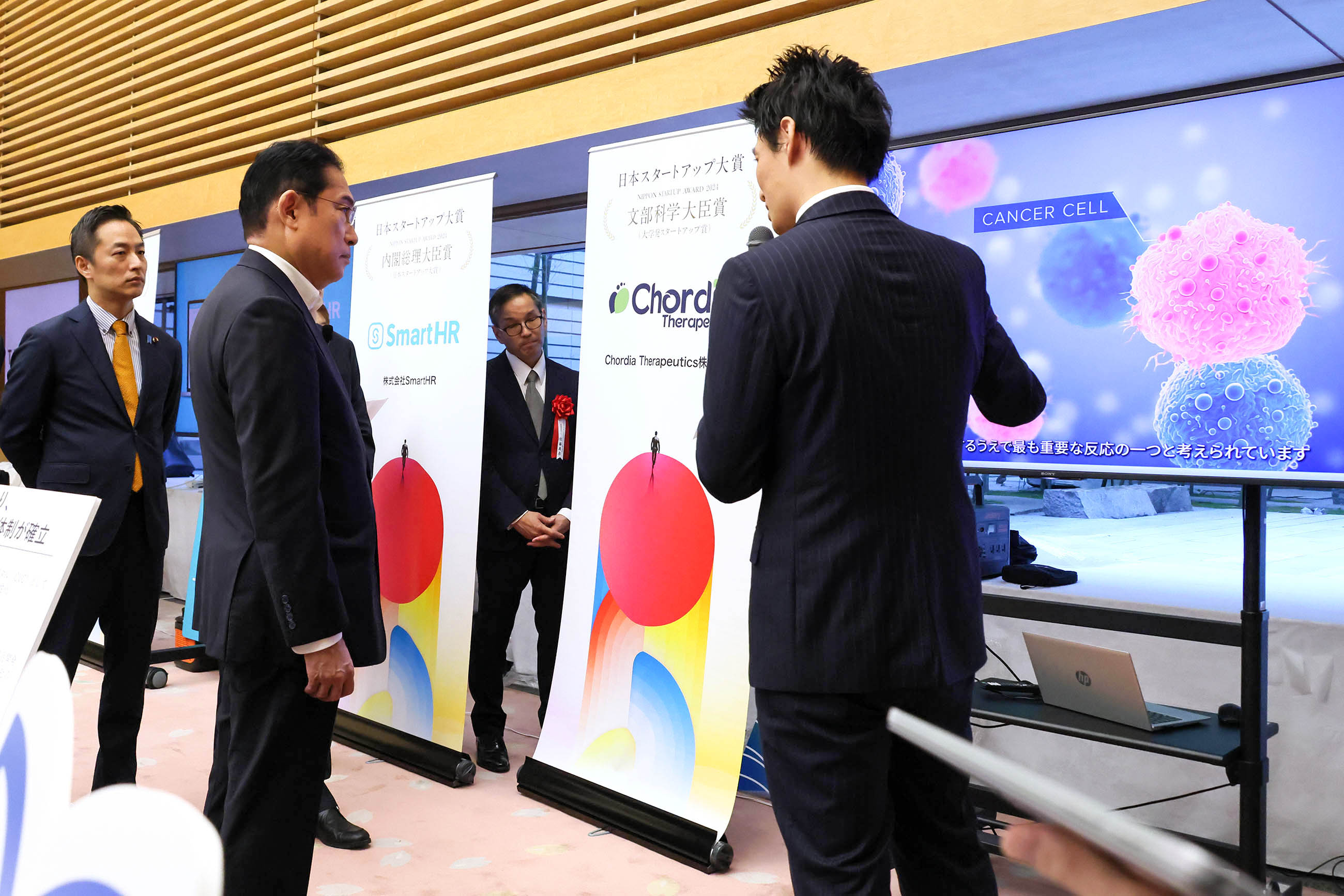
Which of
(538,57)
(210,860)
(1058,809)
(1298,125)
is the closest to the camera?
(1058,809)

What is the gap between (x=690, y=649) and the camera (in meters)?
2.97

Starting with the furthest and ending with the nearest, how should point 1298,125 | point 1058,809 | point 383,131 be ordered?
1. point 383,131
2. point 1298,125
3. point 1058,809

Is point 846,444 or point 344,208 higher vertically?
point 344,208

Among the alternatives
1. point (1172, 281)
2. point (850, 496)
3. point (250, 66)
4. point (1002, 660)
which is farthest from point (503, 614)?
point (250, 66)

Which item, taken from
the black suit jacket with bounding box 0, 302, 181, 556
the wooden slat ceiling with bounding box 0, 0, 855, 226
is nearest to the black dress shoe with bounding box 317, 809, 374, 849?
the black suit jacket with bounding box 0, 302, 181, 556

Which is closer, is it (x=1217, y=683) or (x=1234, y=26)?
(x=1234, y=26)

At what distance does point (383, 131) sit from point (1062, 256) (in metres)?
3.24

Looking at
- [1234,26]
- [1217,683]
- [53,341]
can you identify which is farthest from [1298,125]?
[53,341]

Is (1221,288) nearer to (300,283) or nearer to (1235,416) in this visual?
(1235,416)

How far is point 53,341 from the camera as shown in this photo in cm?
306

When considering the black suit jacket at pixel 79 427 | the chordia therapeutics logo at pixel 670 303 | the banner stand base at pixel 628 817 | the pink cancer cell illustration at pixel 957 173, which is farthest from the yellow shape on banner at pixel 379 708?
the pink cancer cell illustration at pixel 957 173

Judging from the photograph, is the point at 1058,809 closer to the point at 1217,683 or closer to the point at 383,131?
the point at 1217,683

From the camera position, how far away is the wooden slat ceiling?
13.1 ft

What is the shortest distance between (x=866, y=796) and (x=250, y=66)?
18.3 feet
